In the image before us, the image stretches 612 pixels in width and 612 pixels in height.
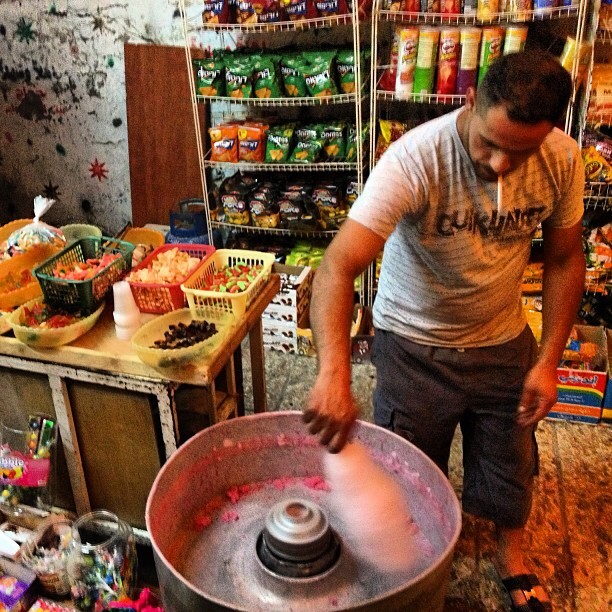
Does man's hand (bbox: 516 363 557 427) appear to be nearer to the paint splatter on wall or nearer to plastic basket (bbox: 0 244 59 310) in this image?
plastic basket (bbox: 0 244 59 310)

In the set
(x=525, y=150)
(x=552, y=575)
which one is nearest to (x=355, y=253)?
(x=525, y=150)

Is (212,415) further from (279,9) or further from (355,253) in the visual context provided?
(279,9)

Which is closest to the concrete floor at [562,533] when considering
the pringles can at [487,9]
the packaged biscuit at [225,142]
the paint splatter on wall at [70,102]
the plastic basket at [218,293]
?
Result: the plastic basket at [218,293]

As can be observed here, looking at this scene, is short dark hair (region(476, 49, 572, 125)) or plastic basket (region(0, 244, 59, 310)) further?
plastic basket (region(0, 244, 59, 310))

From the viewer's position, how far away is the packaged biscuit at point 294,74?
299 centimetres

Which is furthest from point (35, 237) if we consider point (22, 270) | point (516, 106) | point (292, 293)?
point (516, 106)

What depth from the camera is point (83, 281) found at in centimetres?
174

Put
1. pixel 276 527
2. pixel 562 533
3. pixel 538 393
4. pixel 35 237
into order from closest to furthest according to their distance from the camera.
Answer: pixel 276 527 → pixel 538 393 → pixel 35 237 → pixel 562 533

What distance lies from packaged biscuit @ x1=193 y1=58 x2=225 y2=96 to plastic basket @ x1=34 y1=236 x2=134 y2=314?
1.38 meters

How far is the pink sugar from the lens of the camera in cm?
149

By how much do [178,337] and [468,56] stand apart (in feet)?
6.29

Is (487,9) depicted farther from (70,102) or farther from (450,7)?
(70,102)

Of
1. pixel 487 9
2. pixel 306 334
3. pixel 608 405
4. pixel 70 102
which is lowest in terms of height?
pixel 608 405

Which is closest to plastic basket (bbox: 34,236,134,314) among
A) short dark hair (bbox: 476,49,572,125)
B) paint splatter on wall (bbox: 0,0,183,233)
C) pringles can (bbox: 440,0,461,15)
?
short dark hair (bbox: 476,49,572,125)
